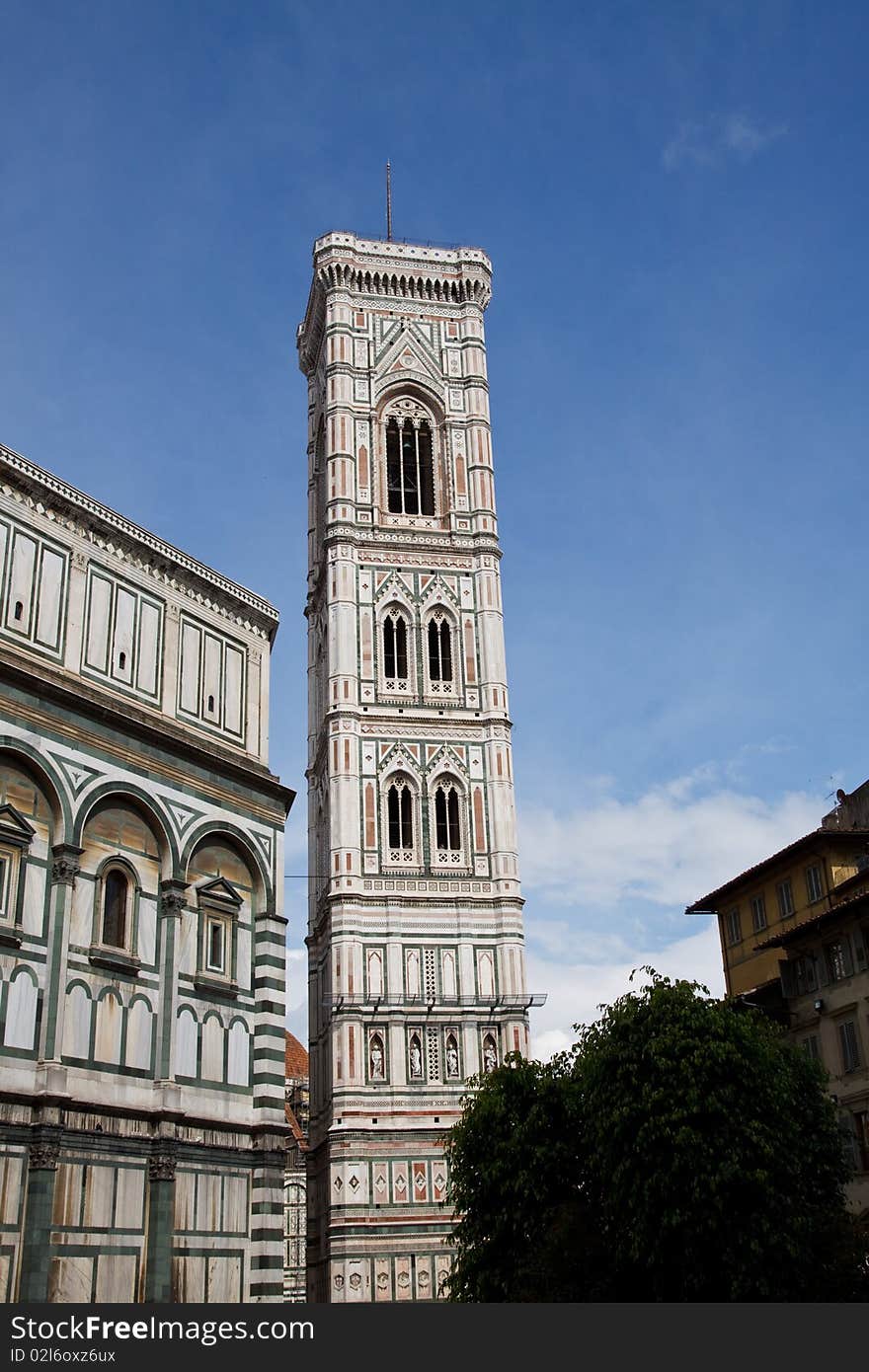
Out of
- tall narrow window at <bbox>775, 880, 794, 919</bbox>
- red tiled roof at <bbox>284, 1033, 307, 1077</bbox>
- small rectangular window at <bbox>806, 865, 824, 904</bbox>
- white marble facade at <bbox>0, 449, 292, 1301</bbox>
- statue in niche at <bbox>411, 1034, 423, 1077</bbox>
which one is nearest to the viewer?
white marble facade at <bbox>0, 449, 292, 1301</bbox>

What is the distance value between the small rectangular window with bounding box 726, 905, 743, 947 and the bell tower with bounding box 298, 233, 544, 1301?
9454 millimetres

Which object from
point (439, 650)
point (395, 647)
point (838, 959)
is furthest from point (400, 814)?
point (838, 959)

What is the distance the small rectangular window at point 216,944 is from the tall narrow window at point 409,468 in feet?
119

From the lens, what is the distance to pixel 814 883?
128 feet

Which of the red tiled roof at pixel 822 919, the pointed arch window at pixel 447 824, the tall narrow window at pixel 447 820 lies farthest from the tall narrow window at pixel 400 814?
the red tiled roof at pixel 822 919

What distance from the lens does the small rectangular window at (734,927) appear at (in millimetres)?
43094

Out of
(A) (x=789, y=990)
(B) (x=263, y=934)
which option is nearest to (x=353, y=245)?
(A) (x=789, y=990)

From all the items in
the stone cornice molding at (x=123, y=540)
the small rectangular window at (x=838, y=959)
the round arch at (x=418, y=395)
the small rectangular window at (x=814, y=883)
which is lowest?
the small rectangular window at (x=838, y=959)

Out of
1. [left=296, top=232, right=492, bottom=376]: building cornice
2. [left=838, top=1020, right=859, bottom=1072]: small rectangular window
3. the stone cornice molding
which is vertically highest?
[left=296, top=232, right=492, bottom=376]: building cornice

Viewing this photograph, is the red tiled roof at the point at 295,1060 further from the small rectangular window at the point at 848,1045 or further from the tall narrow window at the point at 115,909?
the tall narrow window at the point at 115,909

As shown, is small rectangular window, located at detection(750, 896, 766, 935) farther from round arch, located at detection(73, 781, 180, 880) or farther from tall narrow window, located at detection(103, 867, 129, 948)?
tall narrow window, located at detection(103, 867, 129, 948)

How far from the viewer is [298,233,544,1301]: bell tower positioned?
47375mm

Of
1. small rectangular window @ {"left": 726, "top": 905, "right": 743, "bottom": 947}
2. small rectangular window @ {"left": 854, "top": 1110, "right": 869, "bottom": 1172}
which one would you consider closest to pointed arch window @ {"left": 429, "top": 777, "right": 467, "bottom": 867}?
small rectangular window @ {"left": 726, "top": 905, "right": 743, "bottom": 947}

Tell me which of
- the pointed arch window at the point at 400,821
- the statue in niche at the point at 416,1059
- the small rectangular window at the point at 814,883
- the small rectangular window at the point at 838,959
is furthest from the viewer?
the pointed arch window at the point at 400,821
